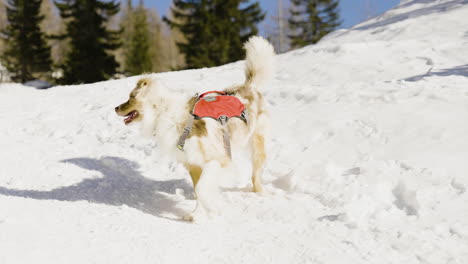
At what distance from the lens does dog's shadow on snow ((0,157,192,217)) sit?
4332 millimetres

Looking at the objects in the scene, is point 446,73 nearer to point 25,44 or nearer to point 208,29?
point 208,29

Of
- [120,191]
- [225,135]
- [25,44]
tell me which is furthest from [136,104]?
[25,44]

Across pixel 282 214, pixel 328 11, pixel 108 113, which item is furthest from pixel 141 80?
pixel 328 11

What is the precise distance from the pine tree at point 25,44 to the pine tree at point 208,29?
422 inches

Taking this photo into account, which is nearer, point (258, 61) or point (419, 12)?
point (258, 61)

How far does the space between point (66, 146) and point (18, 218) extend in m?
3.53

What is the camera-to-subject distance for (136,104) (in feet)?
13.6

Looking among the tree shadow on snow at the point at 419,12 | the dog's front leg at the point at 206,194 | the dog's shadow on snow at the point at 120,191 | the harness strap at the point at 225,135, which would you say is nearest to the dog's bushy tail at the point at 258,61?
the harness strap at the point at 225,135

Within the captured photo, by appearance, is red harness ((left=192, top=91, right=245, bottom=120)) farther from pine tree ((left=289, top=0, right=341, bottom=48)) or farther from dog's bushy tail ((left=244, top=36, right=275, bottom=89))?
pine tree ((left=289, top=0, right=341, bottom=48))

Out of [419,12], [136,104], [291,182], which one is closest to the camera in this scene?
A: [136,104]

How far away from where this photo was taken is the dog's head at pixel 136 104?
4.14m

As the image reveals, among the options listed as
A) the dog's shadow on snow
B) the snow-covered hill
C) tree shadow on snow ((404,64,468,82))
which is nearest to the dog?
the snow-covered hill

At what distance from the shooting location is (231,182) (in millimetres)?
4980

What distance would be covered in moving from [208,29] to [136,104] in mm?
19552
